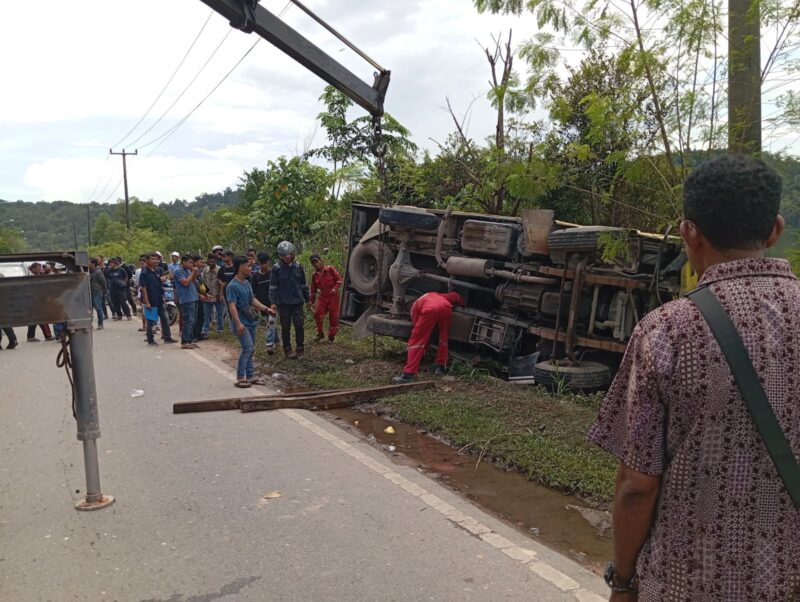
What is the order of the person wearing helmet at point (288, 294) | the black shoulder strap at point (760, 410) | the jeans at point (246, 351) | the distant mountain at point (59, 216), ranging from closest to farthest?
the black shoulder strap at point (760, 410) < the jeans at point (246, 351) < the person wearing helmet at point (288, 294) < the distant mountain at point (59, 216)

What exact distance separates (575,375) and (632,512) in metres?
6.11

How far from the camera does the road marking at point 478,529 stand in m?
3.66

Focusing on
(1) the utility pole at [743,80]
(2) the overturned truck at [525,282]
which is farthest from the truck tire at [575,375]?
(1) the utility pole at [743,80]

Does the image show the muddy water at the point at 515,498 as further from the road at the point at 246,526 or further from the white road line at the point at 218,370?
the white road line at the point at 218,370

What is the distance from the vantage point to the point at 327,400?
787 centimetres

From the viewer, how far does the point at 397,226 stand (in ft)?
34.1

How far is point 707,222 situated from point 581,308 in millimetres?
6687

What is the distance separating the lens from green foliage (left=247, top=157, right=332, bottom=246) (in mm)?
18406

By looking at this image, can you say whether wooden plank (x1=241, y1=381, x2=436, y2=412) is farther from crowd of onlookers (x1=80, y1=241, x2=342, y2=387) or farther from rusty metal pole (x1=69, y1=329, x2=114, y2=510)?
rusty metal pole (x1=69, y1=329, x2=114, y2=510)

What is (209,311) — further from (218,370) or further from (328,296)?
(218,370)

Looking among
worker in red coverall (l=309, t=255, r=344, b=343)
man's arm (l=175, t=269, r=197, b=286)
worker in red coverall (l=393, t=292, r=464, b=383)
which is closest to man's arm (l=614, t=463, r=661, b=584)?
worker in red coverall (l=393, t=292, r=464, b=383)

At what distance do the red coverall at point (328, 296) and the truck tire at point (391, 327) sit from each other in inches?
104

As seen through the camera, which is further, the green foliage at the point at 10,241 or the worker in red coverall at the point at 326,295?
the green foliage at the point at 10,241

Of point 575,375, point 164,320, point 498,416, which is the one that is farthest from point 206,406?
point 164,320
